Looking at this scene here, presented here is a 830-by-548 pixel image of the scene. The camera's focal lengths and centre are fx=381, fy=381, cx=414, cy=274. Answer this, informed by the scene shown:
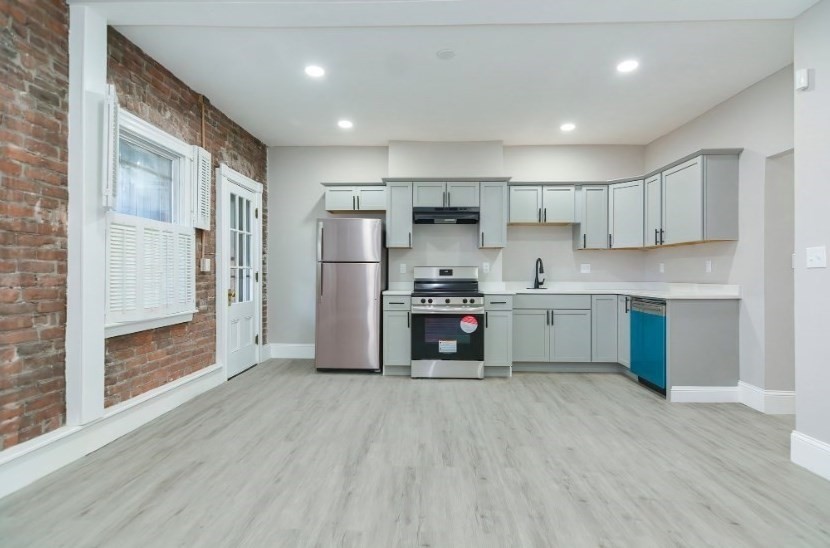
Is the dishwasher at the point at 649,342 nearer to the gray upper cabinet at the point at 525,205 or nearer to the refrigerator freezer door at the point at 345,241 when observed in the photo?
the gray upper cabinet at the point at 525,205

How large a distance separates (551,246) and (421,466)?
3642 mm

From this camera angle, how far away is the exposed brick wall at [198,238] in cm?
269

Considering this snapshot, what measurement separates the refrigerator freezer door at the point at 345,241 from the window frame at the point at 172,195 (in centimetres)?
134

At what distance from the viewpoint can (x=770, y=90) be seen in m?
3.21

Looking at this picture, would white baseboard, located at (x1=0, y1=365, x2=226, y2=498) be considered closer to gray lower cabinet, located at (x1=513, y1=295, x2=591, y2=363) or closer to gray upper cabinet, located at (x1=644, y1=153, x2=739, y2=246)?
gray lower cabinet, located at (x1=513, y1=295, x2=591, y2=363)

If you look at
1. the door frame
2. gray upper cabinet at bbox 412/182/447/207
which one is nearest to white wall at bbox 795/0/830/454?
gray upper cabinet at bbox 412/182/447/207

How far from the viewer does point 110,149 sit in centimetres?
241

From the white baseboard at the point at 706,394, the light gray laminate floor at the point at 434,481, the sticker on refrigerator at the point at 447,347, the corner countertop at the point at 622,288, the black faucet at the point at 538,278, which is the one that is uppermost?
the black faucet at the point at 538,278

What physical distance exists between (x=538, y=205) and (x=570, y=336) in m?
1.64

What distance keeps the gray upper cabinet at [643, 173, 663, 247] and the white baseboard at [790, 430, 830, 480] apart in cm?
233

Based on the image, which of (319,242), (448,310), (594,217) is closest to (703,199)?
(594,217)

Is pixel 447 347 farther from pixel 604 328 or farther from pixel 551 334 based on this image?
pixel 604 328

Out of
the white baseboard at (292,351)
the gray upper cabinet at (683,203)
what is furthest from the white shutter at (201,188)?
the gray upper cabinet at (683,203)

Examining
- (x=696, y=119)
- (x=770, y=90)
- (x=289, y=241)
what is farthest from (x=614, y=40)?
(x=289, y=241)
